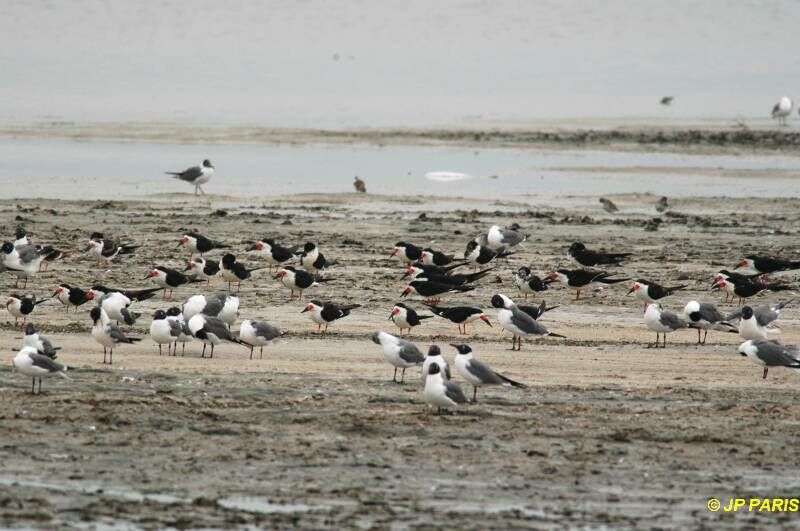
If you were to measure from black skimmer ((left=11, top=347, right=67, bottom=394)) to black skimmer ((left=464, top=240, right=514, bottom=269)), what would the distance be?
25.3 ft

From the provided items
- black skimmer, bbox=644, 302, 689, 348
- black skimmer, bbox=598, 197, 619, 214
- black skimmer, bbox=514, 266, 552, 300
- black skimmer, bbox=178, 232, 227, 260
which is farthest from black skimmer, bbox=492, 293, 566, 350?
black skimmer, bbox=598, 197, 619, 214

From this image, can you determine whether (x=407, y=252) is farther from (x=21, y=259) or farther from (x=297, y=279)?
(x=21, y=259)

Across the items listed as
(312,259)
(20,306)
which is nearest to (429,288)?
(312,259)

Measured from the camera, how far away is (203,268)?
1719 cm

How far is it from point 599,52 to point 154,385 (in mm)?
51132

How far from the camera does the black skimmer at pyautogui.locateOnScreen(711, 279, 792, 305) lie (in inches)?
650

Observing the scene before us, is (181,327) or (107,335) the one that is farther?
(181,327)

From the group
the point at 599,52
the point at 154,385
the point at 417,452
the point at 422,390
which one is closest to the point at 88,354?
the point at 154,385

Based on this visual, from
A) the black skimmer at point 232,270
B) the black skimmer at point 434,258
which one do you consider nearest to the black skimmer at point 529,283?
the black skimmer at point 434,258

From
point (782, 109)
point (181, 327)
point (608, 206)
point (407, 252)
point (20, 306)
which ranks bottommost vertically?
point (20, 306)

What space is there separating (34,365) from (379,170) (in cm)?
1831

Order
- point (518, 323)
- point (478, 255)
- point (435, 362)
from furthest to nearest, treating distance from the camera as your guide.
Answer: point (478, 255) < point (518, 323) < point (435, 362)

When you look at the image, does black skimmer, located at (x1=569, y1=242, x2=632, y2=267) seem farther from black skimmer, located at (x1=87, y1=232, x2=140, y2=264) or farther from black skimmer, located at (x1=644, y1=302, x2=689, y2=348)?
black skimmer, located at (x1=87, y1=232, x2=140, y2=264)

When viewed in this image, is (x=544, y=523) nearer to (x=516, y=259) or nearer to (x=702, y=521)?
(x=702, y=521)
